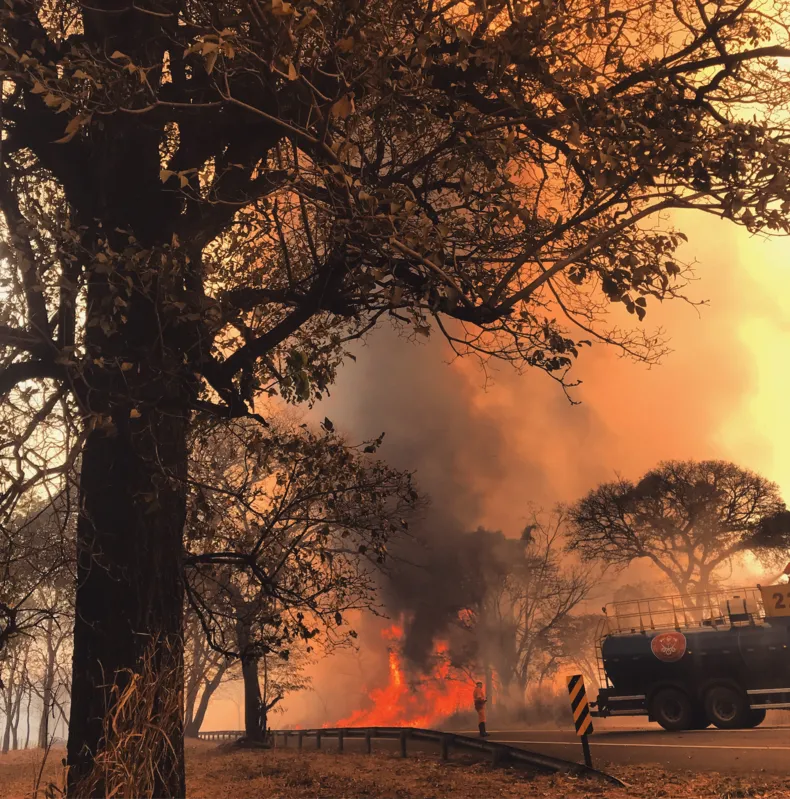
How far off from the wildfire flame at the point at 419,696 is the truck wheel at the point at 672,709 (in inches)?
964

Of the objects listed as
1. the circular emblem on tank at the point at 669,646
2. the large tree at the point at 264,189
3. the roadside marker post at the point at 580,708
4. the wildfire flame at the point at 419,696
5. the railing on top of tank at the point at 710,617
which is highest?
the large tree at the point at 264,189

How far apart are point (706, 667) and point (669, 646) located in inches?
37.8

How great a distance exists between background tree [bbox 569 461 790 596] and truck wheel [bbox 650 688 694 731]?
53.6 ft

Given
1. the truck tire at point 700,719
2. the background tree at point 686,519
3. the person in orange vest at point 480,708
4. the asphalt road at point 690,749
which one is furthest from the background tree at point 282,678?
the background tree at point 686,519

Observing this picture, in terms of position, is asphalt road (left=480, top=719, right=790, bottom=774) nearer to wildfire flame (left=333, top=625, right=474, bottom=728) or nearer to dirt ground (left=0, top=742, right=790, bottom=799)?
dirt ground (left=0, top=742, right=790, bottom=799)

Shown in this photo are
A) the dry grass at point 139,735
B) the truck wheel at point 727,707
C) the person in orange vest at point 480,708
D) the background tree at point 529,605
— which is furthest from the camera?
the background tree at point 529,605

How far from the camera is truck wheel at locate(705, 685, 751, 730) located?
55.4ft

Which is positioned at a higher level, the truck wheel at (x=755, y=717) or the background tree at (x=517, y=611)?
the background tree at (x=517, y=611)

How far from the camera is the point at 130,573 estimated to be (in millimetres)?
5996

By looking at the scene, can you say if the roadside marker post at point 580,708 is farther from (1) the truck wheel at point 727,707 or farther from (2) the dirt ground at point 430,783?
(1) the truck wheel at point 727,707

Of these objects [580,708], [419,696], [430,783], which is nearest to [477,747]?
[430,783]

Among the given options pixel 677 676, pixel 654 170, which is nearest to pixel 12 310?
pixel 654 170

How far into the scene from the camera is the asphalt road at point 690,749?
11.0m

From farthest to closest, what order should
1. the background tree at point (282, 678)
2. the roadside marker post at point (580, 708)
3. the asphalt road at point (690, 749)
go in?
1. the background tree at point (282, 678)
2. the roadside marker post at point (580, 708)
3. the asphalt road at point (690, 749)
